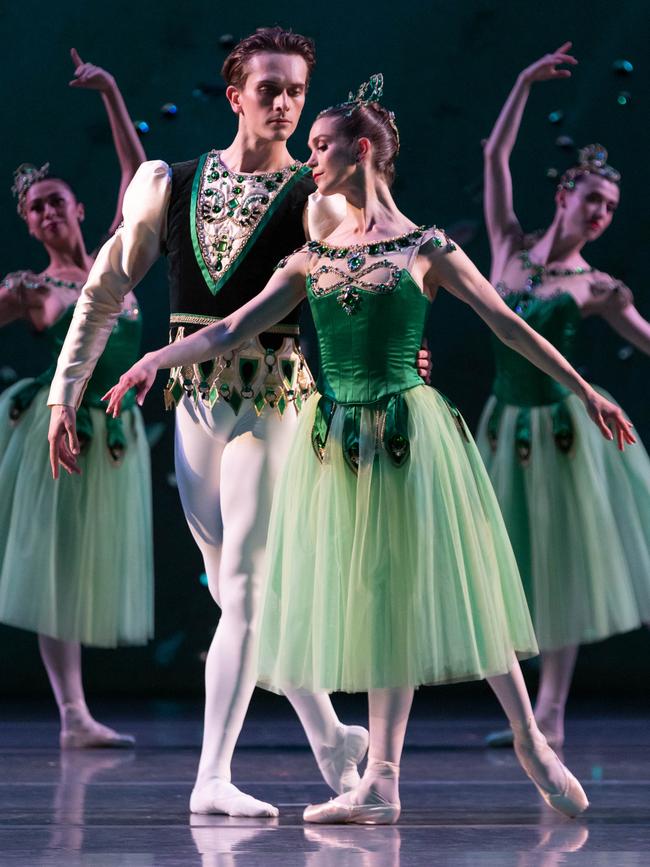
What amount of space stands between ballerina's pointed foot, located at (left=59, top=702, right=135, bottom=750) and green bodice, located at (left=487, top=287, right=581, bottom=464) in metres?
1.27

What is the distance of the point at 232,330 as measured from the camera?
9.44 feet

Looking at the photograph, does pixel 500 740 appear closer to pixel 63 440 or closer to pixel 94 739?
pixel 94 739

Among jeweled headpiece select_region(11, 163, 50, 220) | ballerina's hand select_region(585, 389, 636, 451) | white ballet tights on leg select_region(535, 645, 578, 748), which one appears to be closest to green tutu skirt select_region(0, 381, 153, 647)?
jeweled headpiece select_region(11, 163, 50, 220)

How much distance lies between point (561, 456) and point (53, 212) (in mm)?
1556

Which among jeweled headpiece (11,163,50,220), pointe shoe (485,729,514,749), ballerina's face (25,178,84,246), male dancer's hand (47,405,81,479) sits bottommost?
pointe shoe (485,729,514,749)

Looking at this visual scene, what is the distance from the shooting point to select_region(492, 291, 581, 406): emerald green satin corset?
14.2 feet

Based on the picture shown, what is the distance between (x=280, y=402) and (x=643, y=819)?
1.01 metres

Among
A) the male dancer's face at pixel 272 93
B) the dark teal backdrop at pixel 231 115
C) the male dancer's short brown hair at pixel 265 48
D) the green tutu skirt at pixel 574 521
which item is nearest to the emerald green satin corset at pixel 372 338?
the male dancer's face at pixel 272 93

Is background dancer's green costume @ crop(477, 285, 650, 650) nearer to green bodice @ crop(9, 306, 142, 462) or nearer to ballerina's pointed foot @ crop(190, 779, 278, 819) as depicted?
green bodice @ crop(9, 306, 142, 462)

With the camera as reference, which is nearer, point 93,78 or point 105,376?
point 93,78

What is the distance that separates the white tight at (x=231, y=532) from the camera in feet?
9.70

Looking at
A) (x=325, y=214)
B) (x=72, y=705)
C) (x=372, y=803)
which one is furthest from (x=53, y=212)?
(x=372, y=803)

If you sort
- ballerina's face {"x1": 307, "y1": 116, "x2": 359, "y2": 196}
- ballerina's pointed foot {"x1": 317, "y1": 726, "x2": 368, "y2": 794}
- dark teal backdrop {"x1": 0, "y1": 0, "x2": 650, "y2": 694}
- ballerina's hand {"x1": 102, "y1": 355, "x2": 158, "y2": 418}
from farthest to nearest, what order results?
dark teal backdrop {"x1": 0, "y1": 0, "x2": 650, "y2": 694}, ballerina's pointed foot {"x1": 317, "y1": 726, "x2": 368, "y2": 794}, ballerina's face {"x1": 307, "y1": 116, "x2": 359, "y2": 196}, ballerina's hand {"x1": 102, "y1": 355, "x2": 158, "y2": 418}

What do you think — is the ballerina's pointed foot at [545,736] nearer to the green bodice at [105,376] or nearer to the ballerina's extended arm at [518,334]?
the green bodice at [105,376]
